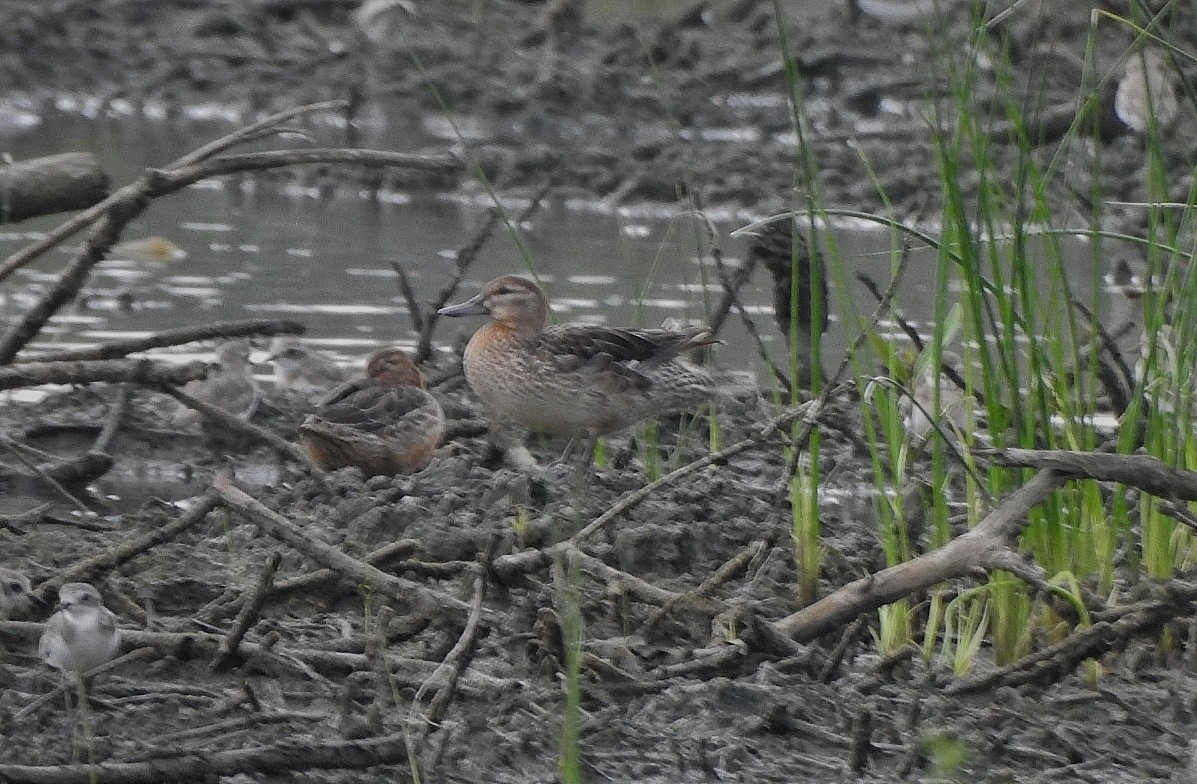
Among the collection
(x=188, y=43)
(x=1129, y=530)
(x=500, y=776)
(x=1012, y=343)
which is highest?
(x=188, y=43)

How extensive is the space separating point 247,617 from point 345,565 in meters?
0.29

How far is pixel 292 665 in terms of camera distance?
4531 mm

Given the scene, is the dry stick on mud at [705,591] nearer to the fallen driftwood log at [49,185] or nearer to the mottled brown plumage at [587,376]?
the mottled brown plumage at [587,376]

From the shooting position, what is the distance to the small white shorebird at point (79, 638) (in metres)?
4.08

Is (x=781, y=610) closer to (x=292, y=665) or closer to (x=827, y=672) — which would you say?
(x=827, y=672)

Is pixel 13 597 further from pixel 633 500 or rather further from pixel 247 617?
pixel 633 500

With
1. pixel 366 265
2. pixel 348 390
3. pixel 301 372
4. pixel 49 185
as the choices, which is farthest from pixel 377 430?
pixel 366 265

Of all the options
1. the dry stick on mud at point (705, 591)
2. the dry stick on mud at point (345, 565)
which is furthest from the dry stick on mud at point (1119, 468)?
the dry stick on mud at point (345, 565)

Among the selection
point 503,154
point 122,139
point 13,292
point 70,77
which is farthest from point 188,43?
point 13,292

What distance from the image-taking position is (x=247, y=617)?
439 centimetres

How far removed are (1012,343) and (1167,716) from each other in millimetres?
899

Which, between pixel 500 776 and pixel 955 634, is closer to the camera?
pixel 500 776

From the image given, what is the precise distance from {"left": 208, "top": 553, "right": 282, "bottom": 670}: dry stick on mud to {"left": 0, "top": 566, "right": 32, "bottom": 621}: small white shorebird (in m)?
0.50

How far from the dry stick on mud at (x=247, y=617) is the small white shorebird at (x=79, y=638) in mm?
298
